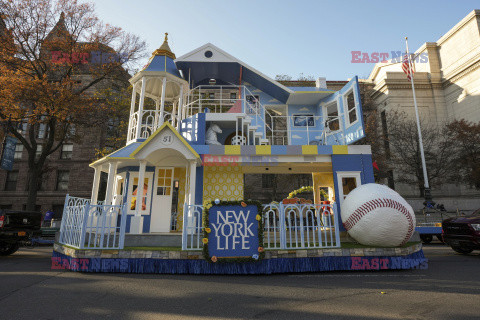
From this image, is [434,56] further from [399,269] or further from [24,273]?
[24,273]

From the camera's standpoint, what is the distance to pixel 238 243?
642cm

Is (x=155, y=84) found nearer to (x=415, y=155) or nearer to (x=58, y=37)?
(x=58, y=37)

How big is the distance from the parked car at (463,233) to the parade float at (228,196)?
332 cm

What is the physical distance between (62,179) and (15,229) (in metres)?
23.9

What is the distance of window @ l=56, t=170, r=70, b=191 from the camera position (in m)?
29.8

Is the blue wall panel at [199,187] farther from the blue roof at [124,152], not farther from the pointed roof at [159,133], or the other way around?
the blue roof at [124,152]

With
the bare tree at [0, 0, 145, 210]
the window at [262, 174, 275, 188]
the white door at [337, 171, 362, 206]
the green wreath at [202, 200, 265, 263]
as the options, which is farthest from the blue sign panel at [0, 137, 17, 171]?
the window at [262, 174, 275, 188]

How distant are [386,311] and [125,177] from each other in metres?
10.3

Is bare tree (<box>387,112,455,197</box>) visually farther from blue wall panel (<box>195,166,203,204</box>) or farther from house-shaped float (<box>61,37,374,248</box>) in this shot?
blue wall panel (<box>195,166,203,204</box>)

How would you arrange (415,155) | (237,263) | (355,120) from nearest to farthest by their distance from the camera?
(237,263) → (355,120) → (415,155)

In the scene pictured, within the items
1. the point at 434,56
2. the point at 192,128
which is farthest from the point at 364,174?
the point at 434,56

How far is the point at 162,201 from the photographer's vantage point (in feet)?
34.4

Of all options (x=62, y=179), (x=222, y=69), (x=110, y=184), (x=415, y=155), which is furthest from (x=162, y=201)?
(x=62, y=179)

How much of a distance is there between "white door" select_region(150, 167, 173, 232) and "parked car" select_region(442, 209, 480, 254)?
11432 millimetres
